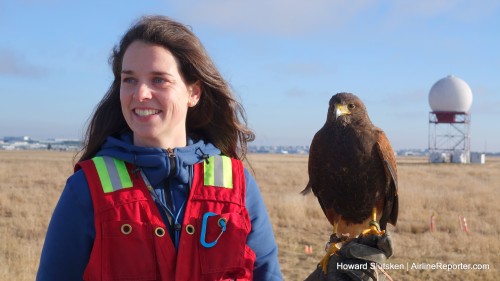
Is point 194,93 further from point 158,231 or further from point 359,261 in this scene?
point 359,261

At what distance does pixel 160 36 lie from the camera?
225 cm

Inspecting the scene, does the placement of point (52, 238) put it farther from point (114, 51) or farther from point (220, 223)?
point (114, 51)

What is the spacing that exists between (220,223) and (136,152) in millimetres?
470

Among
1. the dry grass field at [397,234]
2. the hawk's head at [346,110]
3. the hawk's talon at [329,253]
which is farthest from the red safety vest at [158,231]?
the dry grass field at [397,234]

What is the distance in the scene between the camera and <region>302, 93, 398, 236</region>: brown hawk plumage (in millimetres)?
4066

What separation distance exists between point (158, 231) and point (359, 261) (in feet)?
4.44

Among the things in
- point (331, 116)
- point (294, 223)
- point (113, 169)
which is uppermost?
point (331, 116)

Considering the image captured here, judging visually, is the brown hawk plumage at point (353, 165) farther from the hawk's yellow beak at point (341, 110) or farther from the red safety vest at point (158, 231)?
the red safety vest at point (158, 231)

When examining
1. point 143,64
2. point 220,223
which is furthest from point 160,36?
point 220,223

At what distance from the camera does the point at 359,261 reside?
9.40 ft

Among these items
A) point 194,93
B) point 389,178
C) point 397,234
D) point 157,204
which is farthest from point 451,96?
point 157,204

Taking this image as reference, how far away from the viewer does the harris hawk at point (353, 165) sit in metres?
4.07

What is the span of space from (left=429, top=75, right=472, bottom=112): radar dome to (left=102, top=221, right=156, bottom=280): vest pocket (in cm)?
4341

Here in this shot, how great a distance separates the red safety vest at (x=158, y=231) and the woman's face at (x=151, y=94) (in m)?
0.19
